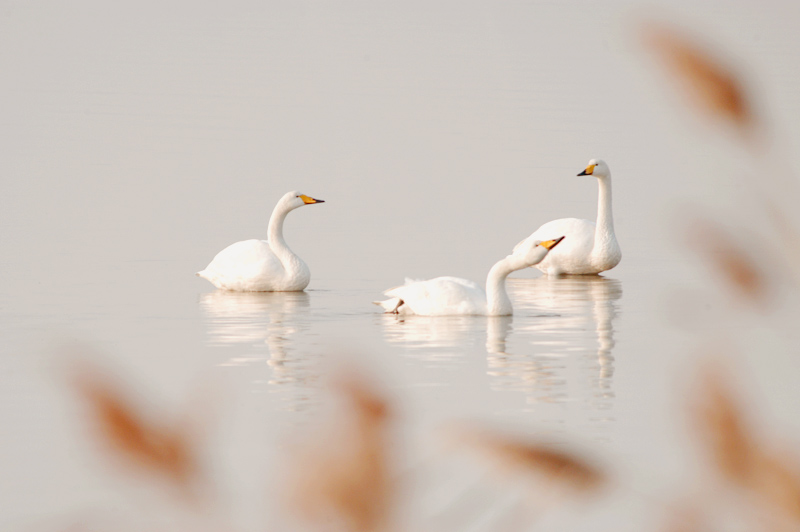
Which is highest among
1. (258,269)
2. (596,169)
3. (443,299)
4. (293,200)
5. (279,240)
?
(596,169)

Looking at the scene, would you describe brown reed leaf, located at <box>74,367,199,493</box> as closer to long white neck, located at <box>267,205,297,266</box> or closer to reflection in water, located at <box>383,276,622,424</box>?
reflection in water, located at <box>383,276,622,424</box>

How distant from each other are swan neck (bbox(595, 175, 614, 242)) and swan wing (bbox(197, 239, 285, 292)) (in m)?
5.13

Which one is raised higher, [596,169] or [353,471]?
[596,169]

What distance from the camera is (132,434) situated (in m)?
1.25

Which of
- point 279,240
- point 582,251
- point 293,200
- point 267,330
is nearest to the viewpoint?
point 267,330

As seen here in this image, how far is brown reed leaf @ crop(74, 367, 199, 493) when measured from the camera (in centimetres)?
124

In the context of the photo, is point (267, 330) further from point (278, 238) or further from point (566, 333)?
point (278, 238)

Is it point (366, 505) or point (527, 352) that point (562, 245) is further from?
point (366, 505)

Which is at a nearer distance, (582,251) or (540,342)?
(540,342)

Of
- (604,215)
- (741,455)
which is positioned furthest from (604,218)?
(741,455)

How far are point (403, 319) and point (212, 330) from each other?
6.55 feet

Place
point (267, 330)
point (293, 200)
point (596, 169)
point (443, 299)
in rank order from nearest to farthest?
1. point (267, 330)
2. point (443, 299)
3. point (293, 200)
4. point (596, 169)

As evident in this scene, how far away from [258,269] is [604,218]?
586 centimetres

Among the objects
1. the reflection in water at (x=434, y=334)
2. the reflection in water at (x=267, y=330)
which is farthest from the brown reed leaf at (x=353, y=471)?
the reflection in water at (x=434, y=334)
